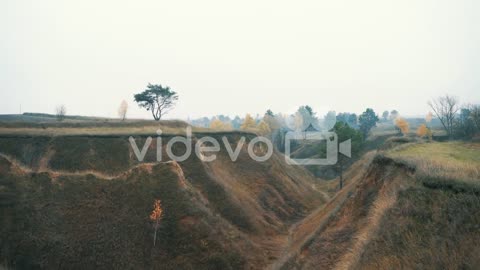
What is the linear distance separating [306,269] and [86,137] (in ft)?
104

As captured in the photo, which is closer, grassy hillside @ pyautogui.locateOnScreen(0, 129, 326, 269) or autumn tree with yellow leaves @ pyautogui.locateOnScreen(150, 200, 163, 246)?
grassy hillside @ pyautogui.locateOnScreen(0, 129, 326, 269)

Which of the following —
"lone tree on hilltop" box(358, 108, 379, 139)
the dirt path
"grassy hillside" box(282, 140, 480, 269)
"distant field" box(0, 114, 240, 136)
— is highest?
"lone tree on hilltop" box(358, 108, 379, 139)

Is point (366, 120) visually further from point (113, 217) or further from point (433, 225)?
point (433, 225)

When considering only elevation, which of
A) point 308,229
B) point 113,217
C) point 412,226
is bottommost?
point 308,229

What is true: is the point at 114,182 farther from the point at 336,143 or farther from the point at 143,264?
the point at 336,143

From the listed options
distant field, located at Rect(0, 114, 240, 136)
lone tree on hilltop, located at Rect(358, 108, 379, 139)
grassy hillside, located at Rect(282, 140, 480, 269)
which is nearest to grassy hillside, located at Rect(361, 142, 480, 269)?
grassy hillside, located at Rect(282, 140, 480, 269)

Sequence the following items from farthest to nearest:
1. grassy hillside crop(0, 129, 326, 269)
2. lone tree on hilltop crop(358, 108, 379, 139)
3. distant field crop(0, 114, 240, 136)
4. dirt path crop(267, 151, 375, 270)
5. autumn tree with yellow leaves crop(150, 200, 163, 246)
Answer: lone tree on hilltop crop(358, 108, 379, 139) < distant field crop(0, 114, 240, 136) < autumn tree with yellow leaves crop(150, 200, 163, 246) < grassy hillside crop(0, 129, 326, 269) < dirt path crop(267, 151, 375, 270)

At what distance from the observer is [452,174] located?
12.8 meters

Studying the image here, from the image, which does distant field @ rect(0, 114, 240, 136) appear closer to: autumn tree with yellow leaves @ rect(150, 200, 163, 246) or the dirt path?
autumn tree with yellow leaves @ rect(150, 200, 163, 246)

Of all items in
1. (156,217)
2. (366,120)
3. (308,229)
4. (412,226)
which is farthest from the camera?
(366,120)

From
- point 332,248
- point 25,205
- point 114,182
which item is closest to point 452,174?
point 332,248

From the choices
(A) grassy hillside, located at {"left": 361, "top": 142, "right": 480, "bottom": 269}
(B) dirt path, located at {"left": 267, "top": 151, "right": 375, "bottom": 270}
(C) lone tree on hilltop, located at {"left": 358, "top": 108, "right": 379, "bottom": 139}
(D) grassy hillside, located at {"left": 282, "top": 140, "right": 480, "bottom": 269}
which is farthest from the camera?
(C) lone tree on hilltop, located at {"left": 358, "top": 108, "right": 379, "bottom": 139}

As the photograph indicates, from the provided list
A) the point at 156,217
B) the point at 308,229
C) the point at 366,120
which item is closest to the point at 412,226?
the point at 308,229

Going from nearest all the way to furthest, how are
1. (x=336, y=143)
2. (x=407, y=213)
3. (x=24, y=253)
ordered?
(x=407, y=213) < (x=24, y=253) < (x=336, y=143)
